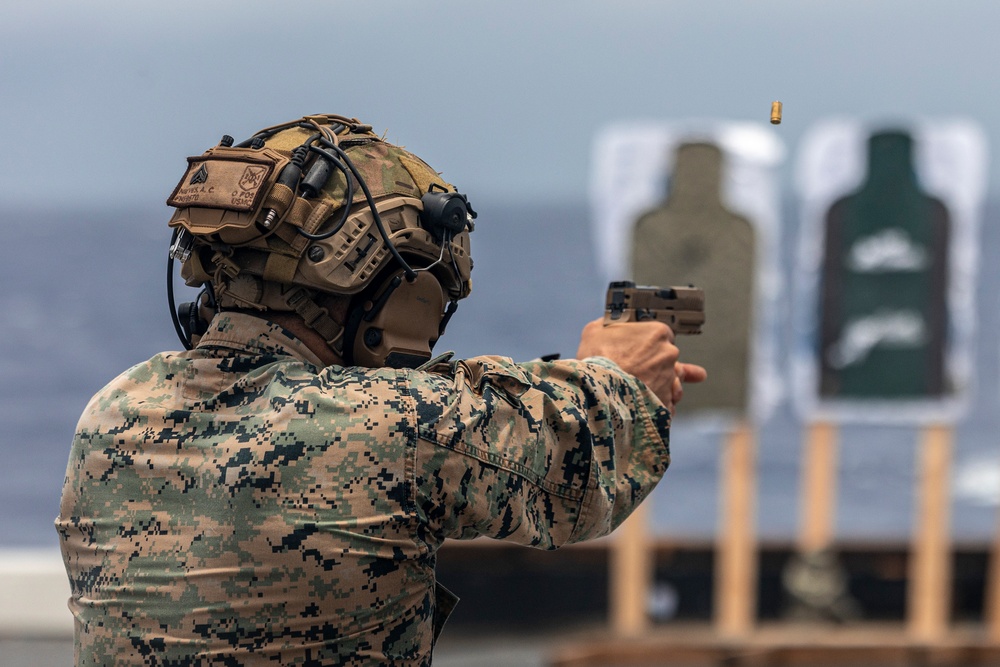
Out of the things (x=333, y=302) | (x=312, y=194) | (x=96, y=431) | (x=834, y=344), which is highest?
(x=312, y=194)

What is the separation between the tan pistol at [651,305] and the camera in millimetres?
2055

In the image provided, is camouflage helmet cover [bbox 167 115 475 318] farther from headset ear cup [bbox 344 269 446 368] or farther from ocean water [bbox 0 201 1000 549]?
ocean water [bbox 0 201 1000 549]

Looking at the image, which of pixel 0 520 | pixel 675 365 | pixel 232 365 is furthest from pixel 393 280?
pixel 0 520

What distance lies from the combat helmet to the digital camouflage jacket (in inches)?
2.3

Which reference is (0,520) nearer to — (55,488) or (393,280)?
(55,488)

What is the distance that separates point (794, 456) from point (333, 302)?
2265cm

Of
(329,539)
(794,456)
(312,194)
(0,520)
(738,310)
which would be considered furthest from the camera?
(794,456)

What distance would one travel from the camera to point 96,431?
1.66 meters

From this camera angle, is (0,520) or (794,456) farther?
(794,456)

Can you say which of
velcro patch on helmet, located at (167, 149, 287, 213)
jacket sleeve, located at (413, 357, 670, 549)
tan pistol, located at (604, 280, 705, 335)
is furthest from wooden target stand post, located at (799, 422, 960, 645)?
velcro patch on helmet, located at (167, 149, 287, 213)

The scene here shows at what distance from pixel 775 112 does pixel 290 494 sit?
103 centimetres

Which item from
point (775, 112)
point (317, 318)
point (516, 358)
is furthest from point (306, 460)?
point (516, 358)

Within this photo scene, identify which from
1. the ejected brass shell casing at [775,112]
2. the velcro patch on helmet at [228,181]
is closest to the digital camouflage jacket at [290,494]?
the velcro patch on helmet at [228,181]

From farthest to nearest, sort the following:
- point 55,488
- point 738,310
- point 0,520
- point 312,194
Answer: point 55,488, point 0,520, point 738,310, point 312,194
